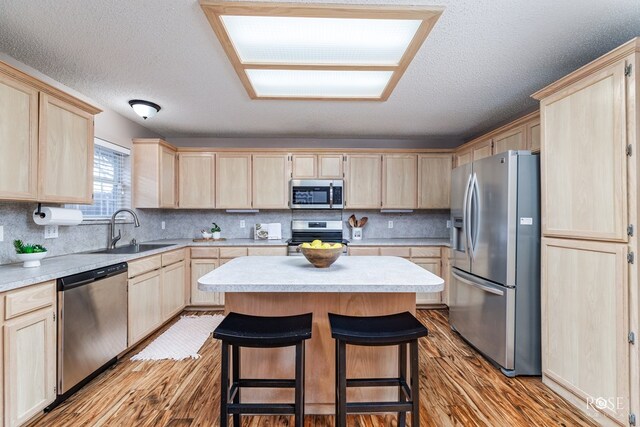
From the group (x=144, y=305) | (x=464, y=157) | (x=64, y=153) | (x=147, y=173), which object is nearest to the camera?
(x=64, y=153)

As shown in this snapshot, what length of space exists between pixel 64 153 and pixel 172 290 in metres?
1.86

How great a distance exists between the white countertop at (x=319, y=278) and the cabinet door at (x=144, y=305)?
52.2 inches

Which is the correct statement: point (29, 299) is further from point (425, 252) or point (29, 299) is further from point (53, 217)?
point (425, 252)

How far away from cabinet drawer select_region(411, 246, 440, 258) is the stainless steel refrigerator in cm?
127

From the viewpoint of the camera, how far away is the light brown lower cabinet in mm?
1629

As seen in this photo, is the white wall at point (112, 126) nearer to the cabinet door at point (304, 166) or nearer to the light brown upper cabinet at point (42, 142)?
the light brown upper cabinet at point (42, 142)

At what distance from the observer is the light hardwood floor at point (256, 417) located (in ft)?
6.06

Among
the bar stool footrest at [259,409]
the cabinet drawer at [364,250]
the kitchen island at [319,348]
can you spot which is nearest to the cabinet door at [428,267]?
the cabinet drawer at [364,250]

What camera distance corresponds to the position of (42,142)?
2.10 metres

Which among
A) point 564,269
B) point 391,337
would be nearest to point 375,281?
point 391,337

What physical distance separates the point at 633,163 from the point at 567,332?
45.4 inches

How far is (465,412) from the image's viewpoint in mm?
1925

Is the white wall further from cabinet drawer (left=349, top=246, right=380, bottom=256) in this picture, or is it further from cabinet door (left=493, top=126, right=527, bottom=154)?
cabinet door (left=493, top=126, right=527, bottom=154)

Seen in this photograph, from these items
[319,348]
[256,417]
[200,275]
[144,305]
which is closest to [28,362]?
[144,305]
